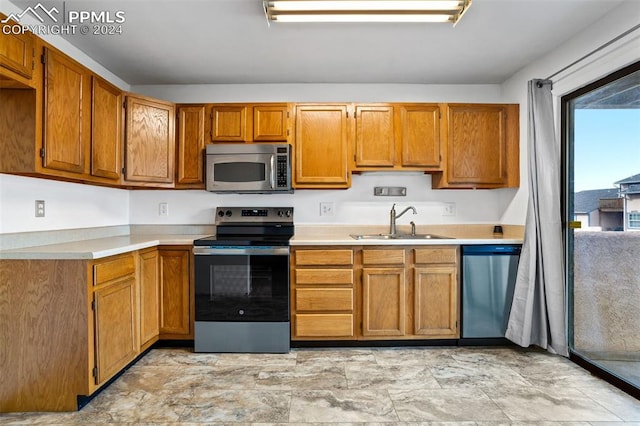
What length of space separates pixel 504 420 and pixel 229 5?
2.81m

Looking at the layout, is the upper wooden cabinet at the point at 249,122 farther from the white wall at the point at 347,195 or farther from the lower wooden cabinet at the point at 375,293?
the lower wooden cabinet at the point at 375,293

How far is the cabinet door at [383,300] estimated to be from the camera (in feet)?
9.42

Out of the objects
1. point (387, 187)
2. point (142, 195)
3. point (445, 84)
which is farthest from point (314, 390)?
point (445, 84)

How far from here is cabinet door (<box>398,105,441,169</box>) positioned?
317 centimetres

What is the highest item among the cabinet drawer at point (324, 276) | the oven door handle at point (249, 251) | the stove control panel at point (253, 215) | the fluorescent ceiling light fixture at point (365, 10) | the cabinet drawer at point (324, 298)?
the fluorescent ceiling light fixture at point (365, 10)

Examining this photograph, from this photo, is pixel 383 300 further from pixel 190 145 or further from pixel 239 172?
pixel 190 145

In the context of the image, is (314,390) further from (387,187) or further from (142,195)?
(142,195)

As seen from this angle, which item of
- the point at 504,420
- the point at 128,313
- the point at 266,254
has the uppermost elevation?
the point at 266,254

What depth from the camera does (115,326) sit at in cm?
227

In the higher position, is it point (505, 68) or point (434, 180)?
point (505, 68)

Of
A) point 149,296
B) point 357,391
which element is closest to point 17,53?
point 149,296

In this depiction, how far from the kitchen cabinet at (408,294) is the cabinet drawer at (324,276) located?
0.14 m

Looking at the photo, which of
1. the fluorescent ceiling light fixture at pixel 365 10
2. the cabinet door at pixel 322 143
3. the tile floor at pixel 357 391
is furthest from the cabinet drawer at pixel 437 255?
the fluorescent ceiling light fixture at pixel 365 10

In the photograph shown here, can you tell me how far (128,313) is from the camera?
2422 millimetres
